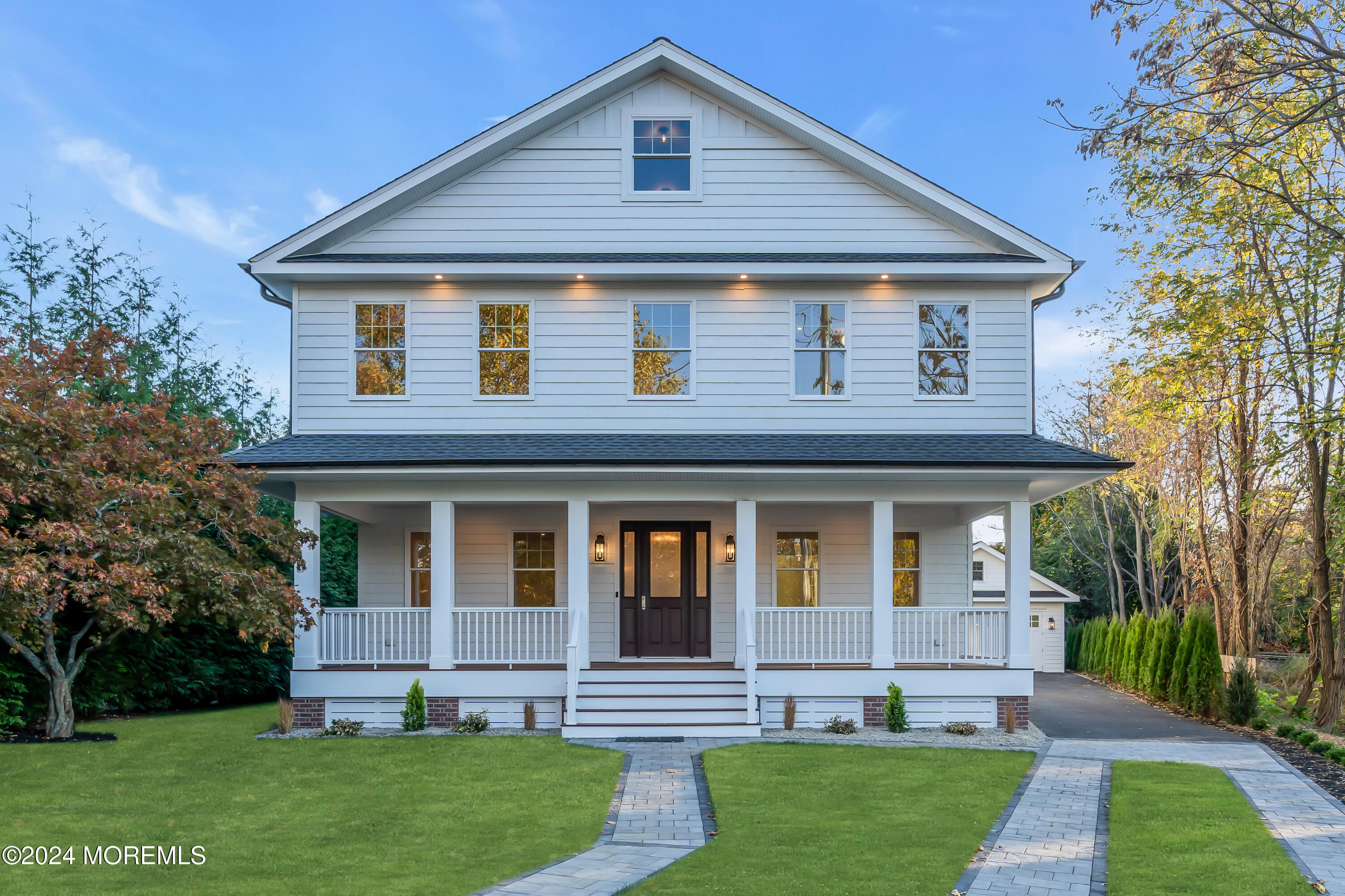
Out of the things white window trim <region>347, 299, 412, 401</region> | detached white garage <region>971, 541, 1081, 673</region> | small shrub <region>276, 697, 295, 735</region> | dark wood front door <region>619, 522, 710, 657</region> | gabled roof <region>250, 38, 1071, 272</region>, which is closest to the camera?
small shrub <region>276, 697, 295, 735</region>

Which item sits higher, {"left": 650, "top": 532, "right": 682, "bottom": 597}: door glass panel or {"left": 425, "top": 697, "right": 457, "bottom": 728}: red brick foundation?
{"left": 650, "top": 532, "right": 682, "bottom": 597}: door glass panel

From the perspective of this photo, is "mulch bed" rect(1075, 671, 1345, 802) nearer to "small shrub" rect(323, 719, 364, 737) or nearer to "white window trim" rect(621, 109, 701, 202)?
"white window trim" rect(621, 109, 701, 202)

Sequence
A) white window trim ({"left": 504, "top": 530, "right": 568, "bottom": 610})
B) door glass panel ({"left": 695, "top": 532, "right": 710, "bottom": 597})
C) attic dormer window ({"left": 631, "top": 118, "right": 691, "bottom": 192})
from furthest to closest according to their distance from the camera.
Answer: white window trim ({"left": 504, "top": 530, "right": 568, "bottom": 610}), door glass panel ({"left": 695, "top": 532, "right": 710, "bottom": 597}), attic dormer window ({"left": 631, "top": 118, "right": 691, "bottom": 192})

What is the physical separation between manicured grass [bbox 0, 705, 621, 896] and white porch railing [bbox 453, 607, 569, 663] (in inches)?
62.7

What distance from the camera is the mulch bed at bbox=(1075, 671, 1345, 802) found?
9.66 metres

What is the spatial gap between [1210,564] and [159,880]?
18.8 metres

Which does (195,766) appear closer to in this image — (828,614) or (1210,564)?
(828,614)

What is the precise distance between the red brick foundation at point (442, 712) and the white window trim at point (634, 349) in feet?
16.2

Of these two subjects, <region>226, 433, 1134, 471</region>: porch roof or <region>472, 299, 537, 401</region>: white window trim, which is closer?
<region>226, 433, 1134, 471</region>: porch roof

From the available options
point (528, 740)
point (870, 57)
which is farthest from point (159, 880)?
point (870, 57)

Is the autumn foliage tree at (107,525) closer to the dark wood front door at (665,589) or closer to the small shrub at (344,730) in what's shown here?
Result: the small shrub at (344,730)

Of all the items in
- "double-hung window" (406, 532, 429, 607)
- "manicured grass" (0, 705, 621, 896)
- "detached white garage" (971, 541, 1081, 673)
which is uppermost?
"double-hung window" (406, 532, 429, 607)

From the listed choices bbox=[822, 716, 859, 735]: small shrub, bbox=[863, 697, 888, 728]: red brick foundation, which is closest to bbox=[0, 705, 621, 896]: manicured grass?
bbox=[822, 716, 859, 735]: small shrub

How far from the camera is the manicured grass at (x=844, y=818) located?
596 centimetres
